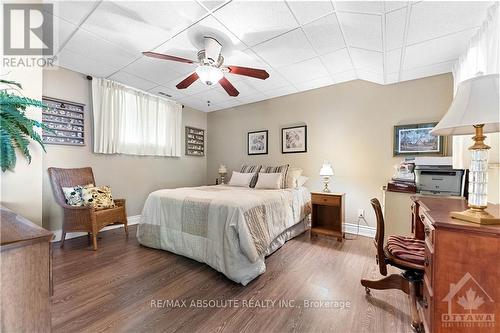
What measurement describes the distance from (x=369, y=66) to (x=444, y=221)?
7.87 ft

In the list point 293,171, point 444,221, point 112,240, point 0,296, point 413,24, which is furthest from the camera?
point 293,171

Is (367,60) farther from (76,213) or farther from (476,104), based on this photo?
(76,213)

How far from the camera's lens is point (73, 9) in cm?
187

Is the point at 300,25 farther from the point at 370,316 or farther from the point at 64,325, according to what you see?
the point at 64,325

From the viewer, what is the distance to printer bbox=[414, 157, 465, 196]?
2072 millimetres

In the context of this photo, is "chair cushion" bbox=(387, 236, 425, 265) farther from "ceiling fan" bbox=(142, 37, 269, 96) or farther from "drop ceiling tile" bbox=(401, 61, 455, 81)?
"drop ceiling tile" bbox=(401, 61, 455, 81)

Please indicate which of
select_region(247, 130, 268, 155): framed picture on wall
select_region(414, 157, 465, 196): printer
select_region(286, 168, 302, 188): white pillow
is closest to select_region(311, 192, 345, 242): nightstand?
select_region(286, 168, 302, 188): white pillow

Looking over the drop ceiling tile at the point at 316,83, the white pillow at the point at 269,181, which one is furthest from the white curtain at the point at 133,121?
the drop ceiling tile at the point at 316,83

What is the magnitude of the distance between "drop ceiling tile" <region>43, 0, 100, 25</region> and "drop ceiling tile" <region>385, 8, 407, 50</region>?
99.5 inches

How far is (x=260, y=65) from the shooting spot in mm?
2826

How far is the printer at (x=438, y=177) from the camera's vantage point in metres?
2.07

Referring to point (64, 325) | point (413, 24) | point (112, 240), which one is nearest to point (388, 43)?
point (413, 24)

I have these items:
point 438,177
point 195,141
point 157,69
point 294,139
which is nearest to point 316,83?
point 294,139
